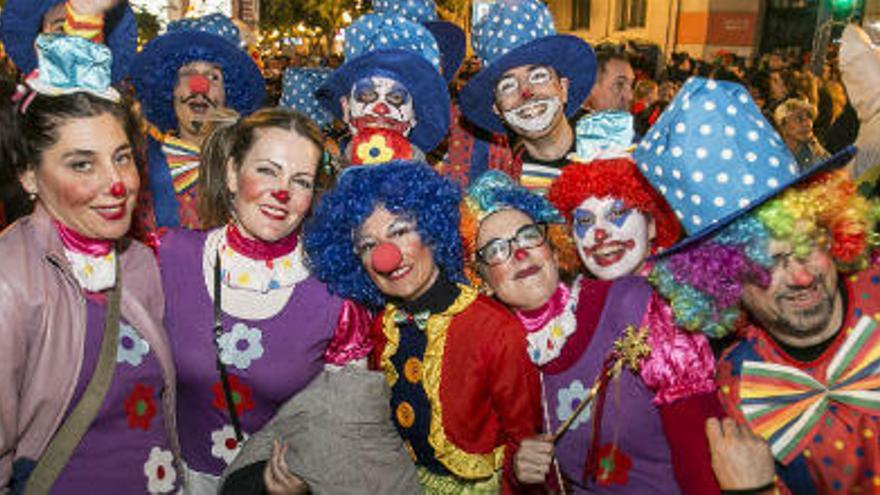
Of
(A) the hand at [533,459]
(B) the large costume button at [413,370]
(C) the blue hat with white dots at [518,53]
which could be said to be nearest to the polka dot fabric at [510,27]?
(C) the blue hat with white dots at [518,53]

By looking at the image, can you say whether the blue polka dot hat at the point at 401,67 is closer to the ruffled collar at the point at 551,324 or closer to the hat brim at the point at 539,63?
the hat brim at the point at 539,63

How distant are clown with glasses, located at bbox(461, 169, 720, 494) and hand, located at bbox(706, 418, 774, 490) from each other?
58mm

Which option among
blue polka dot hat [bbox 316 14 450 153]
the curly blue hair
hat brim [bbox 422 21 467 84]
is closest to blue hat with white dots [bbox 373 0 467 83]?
hat brim [bbox 422 21 467 84]

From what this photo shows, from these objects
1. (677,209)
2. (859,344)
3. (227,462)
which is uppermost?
(677,209)

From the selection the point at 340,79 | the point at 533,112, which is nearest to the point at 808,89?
the point at 533,112

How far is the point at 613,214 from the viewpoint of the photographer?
9.78 feet

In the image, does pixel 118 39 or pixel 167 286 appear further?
pixel 118 39

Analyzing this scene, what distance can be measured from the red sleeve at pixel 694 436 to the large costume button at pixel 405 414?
89cm

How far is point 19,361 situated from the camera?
83.0 inches

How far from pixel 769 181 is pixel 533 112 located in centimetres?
203

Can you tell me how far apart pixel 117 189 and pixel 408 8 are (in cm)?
358

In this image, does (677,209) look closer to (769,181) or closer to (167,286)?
(769,181)

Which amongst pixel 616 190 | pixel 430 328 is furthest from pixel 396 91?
pixel 430 328

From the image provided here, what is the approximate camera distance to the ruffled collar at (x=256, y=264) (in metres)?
2.69
